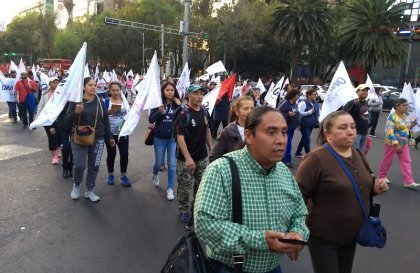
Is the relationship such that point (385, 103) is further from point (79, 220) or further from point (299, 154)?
point (79, 220)

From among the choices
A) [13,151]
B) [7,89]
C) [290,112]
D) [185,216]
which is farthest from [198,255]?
[7,89]

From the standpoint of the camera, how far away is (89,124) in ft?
17.9

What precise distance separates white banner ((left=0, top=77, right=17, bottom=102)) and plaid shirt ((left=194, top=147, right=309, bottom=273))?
13.0 m

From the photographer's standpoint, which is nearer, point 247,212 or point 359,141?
point 247,212

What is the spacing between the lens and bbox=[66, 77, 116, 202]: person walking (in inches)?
215

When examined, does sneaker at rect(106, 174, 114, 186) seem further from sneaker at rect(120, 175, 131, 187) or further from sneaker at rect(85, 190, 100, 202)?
sneaker at rect(85, 190, 100, 202)

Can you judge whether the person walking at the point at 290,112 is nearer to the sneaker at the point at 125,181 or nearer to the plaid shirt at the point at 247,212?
the sneaker at the point at 125,181

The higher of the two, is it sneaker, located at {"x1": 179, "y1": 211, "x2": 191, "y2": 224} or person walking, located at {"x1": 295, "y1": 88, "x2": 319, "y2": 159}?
person walking, located at {"x1": 295, "y1": 88, "x2": 319, "y2": 159}

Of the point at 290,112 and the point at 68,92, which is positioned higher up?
the point at 68,92

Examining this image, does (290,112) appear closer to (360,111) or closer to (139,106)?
(360,111)

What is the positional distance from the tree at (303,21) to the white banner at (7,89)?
2761cm

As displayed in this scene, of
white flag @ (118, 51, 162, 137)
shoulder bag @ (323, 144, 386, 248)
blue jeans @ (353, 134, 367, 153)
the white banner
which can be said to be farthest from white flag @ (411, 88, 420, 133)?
the white banner

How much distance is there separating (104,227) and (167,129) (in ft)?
5.69

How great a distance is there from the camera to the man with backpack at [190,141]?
4750 mm
